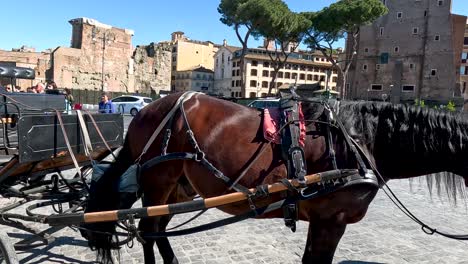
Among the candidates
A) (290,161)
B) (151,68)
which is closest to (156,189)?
(290,161)

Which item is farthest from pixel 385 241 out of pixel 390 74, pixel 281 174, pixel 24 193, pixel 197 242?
pixel 390 74

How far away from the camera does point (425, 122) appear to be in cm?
269

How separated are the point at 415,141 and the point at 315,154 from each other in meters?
0.72

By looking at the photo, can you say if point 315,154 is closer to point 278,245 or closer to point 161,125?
point 161,125

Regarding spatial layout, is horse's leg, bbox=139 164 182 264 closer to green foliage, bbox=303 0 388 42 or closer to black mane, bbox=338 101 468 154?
black mane, bbox=338 101 468 154

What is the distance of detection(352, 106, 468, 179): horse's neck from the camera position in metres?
2.62

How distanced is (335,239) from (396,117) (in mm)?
986

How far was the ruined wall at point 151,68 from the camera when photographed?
48.9m

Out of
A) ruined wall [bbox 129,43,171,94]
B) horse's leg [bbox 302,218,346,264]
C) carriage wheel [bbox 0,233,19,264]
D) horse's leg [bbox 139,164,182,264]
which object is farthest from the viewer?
ruined wall [bbox 129,43,171,94]

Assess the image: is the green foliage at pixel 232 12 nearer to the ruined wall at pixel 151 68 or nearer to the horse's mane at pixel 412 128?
the ruined wall at pixel 151 68

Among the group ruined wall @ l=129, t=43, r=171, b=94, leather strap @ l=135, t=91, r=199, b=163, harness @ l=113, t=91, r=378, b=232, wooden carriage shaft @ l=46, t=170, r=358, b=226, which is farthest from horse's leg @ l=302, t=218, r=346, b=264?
ruined wall @ l=129, t=43, r=171, b=94

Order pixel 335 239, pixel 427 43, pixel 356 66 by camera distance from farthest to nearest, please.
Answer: pixel 356 66, pixel 427 43, pixel 335 239

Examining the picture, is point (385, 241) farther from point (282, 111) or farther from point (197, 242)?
point (282, 111)

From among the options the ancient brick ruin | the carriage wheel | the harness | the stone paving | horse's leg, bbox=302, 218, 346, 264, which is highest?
the ancient brick ruin
